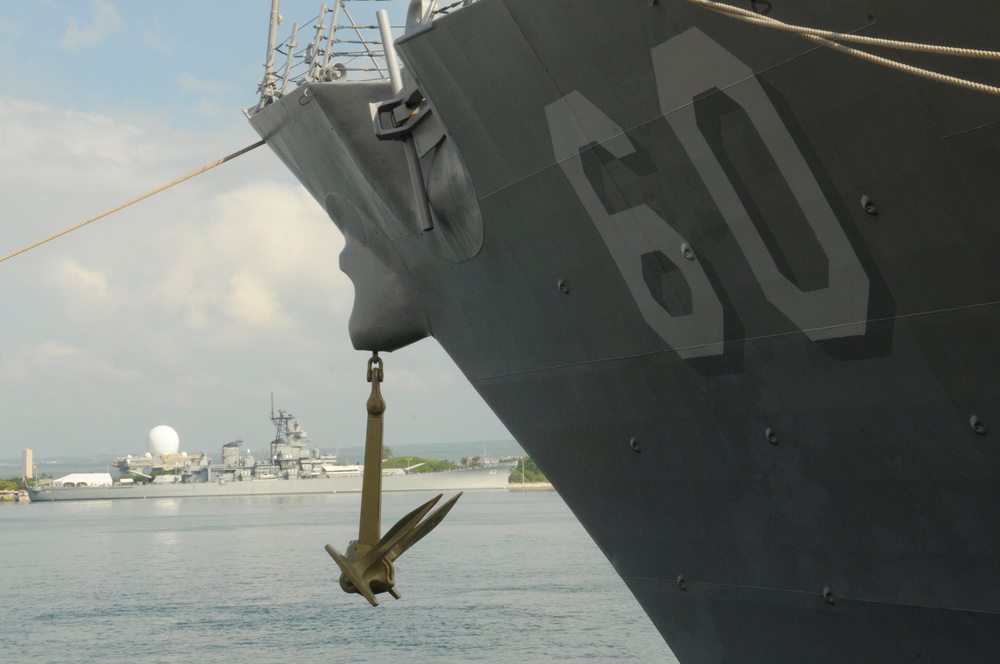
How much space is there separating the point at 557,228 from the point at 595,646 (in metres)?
16.1

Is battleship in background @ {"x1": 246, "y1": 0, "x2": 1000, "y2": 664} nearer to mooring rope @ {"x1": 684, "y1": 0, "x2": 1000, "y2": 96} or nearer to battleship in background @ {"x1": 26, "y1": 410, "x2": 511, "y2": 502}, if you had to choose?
mooring rope @ {"x1": 684, "y1": 0, "x2": 1000, "y2": 96}

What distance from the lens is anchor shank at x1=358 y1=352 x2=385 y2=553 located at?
280 inches

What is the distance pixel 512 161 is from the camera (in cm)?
585

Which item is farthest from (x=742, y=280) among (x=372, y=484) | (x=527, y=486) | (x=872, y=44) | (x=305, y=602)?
(x=527, y=486)

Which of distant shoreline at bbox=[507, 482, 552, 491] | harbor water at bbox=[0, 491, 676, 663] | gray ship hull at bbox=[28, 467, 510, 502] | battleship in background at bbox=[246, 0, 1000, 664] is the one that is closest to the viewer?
battleship in background at bbox=[246, 0, 1000, 664]

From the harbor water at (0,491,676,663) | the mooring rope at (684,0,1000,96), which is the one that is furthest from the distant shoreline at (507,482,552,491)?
the mooring rope at (684,0,1000,96)

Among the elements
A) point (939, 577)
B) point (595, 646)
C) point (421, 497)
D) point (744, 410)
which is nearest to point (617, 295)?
point (744, 410)

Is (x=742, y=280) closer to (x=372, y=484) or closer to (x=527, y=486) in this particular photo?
(x=372, y=484)

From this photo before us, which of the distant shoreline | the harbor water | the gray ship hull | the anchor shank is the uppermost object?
the gray ship hull

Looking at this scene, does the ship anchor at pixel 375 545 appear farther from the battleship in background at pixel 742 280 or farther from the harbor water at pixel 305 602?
the harbor water at pixel 305 602

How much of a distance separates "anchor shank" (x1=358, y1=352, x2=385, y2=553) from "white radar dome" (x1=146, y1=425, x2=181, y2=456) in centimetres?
10160

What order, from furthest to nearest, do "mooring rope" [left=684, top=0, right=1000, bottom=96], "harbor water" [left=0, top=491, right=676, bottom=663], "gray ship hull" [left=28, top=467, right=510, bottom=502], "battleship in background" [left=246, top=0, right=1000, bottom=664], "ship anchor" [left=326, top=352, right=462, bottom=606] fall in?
"gray ship hull" [left=28, top=467, right=510, bottom=502] → "harbor water" [left=0, top=491, right=676, bottom=663] → "ship anchor" [left=326, top=352, right=462, bottom=606] → "battleship in background" [left=246, top=0, right=1000, bottom=664] → "mooring rope" [left=684, top=0, right=1000, bottom=96]

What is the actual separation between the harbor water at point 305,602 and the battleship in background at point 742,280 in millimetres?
13838

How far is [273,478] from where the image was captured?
97.2 metres
